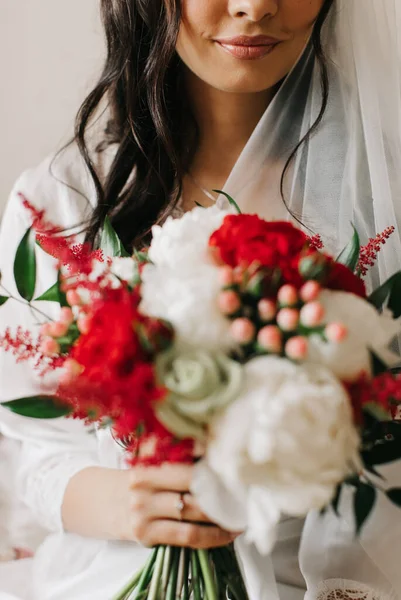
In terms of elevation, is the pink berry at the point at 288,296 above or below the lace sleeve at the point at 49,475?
above

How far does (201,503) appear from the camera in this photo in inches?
19.4

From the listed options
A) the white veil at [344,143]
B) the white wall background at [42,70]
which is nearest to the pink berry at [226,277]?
the white veil at [344,143]

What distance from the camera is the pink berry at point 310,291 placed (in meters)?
0.49

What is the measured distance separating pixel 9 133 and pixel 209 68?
0.72 m

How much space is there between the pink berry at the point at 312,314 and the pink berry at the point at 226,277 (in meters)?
0.06

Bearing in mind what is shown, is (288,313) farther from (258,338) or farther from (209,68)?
(209,68)

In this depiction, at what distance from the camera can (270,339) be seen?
1.57ft

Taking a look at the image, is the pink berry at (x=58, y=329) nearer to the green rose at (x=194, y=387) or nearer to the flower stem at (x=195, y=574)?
the green rose at (x=194, y=387)

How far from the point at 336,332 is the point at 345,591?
49cm

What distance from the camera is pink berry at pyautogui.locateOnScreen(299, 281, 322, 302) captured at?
488mm

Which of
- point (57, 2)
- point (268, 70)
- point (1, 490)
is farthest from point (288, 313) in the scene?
point (57, 2)

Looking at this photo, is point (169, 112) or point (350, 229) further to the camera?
point (169, 112)

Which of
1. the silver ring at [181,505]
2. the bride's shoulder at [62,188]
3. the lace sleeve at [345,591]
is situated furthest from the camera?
the bride's shoulder at [62,188]

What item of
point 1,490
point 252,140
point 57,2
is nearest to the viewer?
point 252,140
